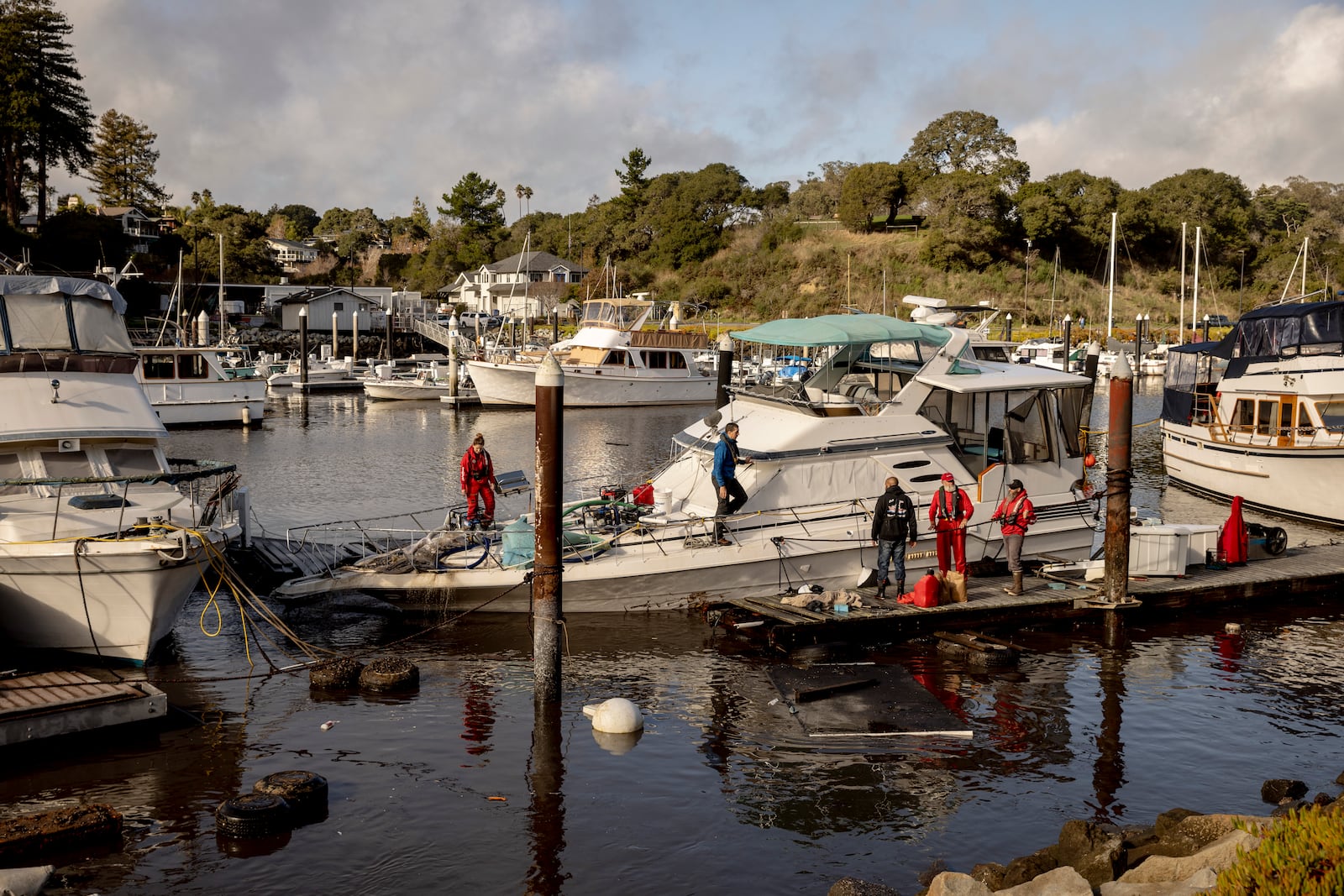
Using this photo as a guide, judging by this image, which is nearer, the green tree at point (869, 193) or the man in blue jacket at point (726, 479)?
the man in blue jacket at point (726, 479)

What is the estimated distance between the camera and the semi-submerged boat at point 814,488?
50.5 ft

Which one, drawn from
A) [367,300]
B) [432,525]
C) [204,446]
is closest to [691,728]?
[432,525]

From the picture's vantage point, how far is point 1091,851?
8289 millimetres

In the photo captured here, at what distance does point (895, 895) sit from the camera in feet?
26.3

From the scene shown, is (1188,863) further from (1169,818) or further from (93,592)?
(93,592)

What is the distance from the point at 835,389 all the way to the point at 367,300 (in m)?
67.3

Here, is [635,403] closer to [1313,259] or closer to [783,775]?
[783,775]

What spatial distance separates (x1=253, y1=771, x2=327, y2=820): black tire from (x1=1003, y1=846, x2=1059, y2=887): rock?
5953 millimetres

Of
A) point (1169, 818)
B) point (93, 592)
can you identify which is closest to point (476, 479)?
point (93, 592)

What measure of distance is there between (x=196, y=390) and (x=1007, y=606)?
37.0m

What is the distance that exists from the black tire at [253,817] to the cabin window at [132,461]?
6.87 meters

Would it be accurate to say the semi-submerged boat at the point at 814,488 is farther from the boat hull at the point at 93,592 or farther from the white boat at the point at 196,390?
the white boat at the point at 196,390

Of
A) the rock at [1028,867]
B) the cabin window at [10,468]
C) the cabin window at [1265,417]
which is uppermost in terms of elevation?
the cabin window at [1265,417]

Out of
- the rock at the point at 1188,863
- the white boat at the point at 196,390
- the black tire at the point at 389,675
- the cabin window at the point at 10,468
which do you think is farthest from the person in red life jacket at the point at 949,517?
the white boat at the point at 196,390
